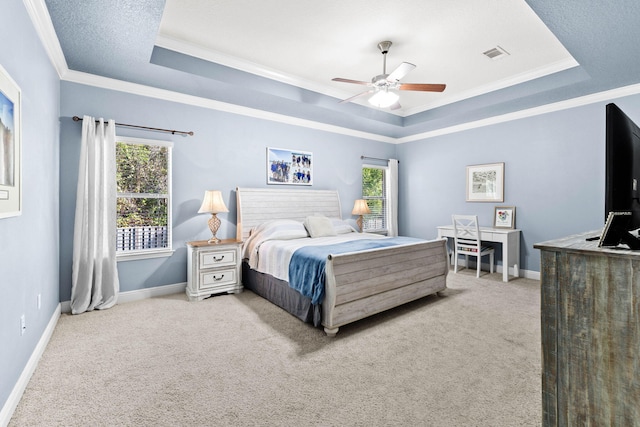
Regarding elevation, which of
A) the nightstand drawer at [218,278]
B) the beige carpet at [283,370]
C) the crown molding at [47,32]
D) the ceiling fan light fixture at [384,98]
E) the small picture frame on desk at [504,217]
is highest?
the crown molding at [47,32]

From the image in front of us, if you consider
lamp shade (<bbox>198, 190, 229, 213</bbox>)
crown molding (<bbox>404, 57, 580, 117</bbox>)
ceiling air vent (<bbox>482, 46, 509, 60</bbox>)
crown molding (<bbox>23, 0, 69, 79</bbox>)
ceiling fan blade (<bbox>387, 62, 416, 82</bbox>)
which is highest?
ceiling air vent (<bbox>482, 46, 509, 60</bbox>)

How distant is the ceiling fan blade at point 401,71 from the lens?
9.32ft

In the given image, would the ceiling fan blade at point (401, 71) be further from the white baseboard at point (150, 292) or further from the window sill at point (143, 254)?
the white baseboard at point (150, 292)

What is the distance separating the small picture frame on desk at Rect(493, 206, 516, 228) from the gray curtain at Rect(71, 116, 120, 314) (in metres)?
5.32

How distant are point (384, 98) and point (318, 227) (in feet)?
6.13

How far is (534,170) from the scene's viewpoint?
462cm

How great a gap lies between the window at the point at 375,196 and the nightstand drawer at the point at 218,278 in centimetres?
284

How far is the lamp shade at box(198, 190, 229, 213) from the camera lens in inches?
150

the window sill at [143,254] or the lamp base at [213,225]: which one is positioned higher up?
the lamp base at [213,225]

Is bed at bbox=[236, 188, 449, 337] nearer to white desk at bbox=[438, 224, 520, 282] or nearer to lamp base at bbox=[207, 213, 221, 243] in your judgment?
lamp base at bbox=[207, 213, 221, 243]

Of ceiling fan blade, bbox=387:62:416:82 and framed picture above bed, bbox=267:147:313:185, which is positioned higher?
ceiling fan blade, bbox=387:62:416:82

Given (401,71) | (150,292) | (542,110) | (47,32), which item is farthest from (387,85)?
(150,292)

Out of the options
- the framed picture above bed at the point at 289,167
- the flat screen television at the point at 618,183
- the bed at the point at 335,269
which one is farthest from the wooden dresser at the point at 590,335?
the framed picture above bed at the point at 289,167

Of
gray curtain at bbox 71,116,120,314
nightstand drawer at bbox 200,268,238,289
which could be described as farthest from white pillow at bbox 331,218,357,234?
gray curtain at bbox 71,116,120,314
